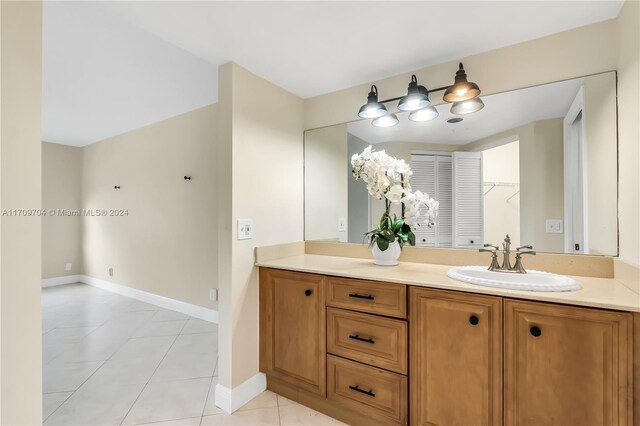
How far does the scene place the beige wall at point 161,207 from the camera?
3.16 meters

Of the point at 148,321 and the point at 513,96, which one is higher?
the point at 513,96

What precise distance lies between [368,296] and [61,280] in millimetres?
5590

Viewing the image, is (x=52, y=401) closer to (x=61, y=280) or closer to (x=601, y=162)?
(x=601, y=162)

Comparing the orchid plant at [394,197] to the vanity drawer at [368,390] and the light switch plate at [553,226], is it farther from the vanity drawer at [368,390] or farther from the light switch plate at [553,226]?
the vanity drawer at [368,390]

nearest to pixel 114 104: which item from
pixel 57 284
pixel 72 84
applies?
pixel 72 84

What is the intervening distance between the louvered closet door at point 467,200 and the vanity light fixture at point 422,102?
31 centimetres

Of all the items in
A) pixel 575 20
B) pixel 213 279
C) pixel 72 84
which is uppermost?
pixel 72 84

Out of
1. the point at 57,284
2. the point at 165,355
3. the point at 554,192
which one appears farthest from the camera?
the point at 57,284

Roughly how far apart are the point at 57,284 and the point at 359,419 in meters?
5.47

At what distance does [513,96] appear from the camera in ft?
5.51

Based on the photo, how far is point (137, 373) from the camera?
216cm

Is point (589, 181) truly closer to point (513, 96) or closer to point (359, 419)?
point (513, 96)

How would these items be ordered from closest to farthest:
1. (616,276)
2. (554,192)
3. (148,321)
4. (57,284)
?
(616,276) < (554,192) < (148,321) < (57,284)

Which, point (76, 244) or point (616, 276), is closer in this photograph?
point (616, 276)
